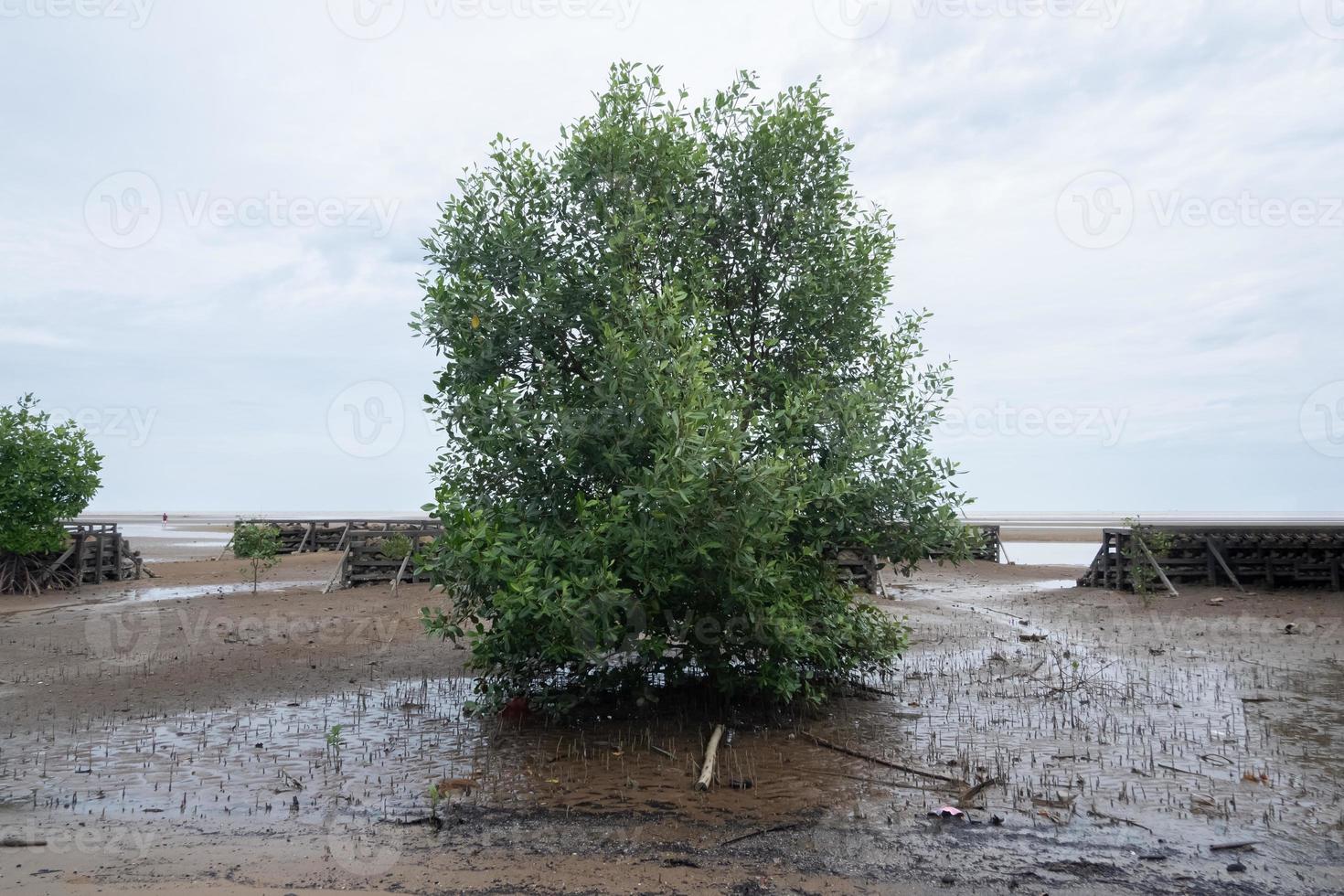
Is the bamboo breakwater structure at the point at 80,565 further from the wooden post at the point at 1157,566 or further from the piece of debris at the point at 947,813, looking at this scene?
the wooden post at the point at 1157,566

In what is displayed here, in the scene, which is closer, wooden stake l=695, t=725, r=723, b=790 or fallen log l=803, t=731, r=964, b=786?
wooden stake l=695, t=725, r=723, b=790

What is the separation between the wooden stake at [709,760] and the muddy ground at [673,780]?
0.16 metres

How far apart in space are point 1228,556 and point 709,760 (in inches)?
806

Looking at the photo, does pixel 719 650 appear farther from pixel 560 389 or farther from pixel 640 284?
pixel 640 284

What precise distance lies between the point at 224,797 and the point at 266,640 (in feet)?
31.4

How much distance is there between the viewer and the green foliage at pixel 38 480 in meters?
24.7

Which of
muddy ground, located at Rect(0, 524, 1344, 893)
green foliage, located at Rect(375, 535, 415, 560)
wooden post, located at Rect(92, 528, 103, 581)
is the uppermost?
green foliage, located at Rect(375, 535, 415, 560)

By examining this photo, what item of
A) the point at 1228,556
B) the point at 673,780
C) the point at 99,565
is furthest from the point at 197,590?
the point at 1228,556

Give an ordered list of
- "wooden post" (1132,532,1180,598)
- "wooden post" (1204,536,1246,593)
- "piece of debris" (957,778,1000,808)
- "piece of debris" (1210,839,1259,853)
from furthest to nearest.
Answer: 1. "wooden post" (1204,536,1246,593)
2. "wooden post" (1132,532,1180,598)
3. "piece of debris" (957,778,1000,808)
4. "piece of debris" (1210,839,1259,853)

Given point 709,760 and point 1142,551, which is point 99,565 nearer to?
point 709,760

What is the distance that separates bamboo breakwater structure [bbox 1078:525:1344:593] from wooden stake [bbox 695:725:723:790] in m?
17.1

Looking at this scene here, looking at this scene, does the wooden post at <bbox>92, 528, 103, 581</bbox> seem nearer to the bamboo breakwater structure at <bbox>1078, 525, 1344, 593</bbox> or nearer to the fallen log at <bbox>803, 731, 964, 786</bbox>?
the fallen log at <bbox>803, 731, 964, 786</bbox>

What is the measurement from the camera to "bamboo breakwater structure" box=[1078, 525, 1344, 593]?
22594mm

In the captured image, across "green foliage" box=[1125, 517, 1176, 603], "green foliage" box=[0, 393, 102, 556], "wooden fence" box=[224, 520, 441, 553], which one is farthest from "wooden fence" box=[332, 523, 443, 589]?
"green foliage" box=[1125, 517, 1176, 603]
